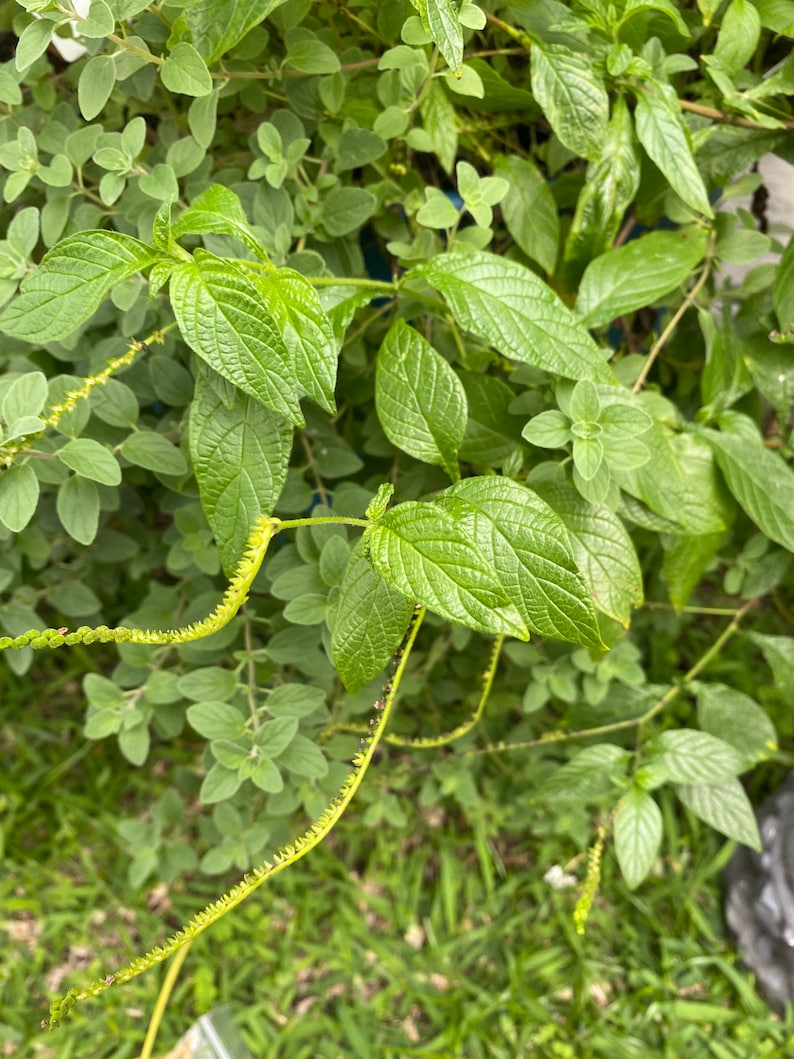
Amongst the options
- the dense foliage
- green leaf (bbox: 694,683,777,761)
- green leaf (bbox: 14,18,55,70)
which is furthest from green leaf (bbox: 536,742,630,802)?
green leaf (bbox: 14,18,55,70)

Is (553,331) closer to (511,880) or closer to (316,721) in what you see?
(316,721)

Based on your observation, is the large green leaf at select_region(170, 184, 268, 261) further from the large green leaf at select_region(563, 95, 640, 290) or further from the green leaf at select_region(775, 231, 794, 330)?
the green leaf at select_region(775, 231, 794, 330)

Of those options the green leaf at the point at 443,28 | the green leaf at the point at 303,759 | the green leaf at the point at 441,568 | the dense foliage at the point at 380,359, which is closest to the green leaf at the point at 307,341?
the dense foliage at the point at 380,359

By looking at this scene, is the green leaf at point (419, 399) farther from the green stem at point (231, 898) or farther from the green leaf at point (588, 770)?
the green leaf at point (588, 770)

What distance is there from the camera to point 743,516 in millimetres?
1191

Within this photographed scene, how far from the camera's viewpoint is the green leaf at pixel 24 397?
0.77 metres

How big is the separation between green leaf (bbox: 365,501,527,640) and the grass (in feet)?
2.93

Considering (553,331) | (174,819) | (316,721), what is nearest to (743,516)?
(553,331)

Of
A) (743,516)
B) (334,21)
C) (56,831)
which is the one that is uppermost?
(334,21)

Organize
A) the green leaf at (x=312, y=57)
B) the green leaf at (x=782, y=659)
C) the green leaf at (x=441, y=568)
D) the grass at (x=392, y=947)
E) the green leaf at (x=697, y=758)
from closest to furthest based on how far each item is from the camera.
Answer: the green leaf at (x=441, y=568) → the green leaf at (x=312, y=57) → the green leaf at (x=697, y=758) → the green leaf at (x=782, y=659) → the grass at (x=392, y=947)

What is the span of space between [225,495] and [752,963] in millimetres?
1245

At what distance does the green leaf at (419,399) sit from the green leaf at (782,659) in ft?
2.26

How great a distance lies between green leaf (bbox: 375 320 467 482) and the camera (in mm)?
796

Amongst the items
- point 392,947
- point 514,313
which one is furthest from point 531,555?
point 392,947
